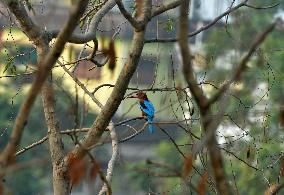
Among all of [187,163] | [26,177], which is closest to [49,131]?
[187,163]

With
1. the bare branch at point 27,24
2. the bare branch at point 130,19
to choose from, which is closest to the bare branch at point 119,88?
the bare branch at point 130,19

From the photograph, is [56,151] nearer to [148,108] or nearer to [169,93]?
[169,93]

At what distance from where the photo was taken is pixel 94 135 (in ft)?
10.5

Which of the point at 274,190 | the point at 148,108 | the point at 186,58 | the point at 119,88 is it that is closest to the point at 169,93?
the point at 119,88

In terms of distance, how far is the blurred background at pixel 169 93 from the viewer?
2.68 meters

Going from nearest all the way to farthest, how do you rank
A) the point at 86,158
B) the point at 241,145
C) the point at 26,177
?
the point at 86,158, the point at 241,145, the point at 26,177

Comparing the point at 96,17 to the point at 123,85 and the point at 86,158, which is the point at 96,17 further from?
the point at 86,158

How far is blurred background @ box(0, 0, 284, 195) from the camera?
268 centimetres

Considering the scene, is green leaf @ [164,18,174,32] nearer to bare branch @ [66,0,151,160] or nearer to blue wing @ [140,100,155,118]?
blue wing @ [140,100,155,118]

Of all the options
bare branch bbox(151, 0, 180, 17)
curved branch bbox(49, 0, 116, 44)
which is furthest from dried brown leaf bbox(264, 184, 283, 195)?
curved branch bbox(49, 0, 116, 44)

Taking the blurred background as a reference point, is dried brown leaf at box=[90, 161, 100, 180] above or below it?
below

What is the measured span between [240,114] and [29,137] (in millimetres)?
10772

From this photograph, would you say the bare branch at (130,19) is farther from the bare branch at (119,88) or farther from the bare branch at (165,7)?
the bare branch at (165,7)

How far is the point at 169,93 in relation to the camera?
3.52m
